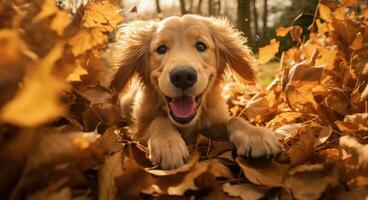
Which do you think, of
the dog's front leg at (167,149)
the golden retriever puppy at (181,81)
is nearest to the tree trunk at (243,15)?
the golden retriever puppy at (181,81)

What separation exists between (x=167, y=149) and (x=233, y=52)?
149 cm

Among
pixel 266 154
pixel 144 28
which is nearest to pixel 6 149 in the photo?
pixel 266 154

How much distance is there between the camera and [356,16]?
11.4ft

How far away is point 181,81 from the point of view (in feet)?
8.59

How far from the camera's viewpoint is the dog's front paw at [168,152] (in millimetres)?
2092

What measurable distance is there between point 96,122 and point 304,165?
103 centimetres

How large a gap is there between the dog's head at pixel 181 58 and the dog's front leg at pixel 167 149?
0.91 ft

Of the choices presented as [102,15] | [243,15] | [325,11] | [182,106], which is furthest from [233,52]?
[243,15]

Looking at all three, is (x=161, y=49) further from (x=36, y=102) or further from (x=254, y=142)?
(x=36, y=102)

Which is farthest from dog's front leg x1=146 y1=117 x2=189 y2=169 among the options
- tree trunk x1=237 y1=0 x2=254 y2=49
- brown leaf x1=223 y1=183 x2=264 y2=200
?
tree trunk x1=237 y1=0 x2=254 y2=49

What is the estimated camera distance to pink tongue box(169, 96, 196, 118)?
275 centimetres

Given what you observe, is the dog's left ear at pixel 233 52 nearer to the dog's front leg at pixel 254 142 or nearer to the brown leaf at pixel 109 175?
the dog's front leg at pixel 254 142

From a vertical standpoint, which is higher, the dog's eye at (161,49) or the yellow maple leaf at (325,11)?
the yellow maple leaf at (325,11)

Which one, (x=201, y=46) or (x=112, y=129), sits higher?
(x=201, y=46)
